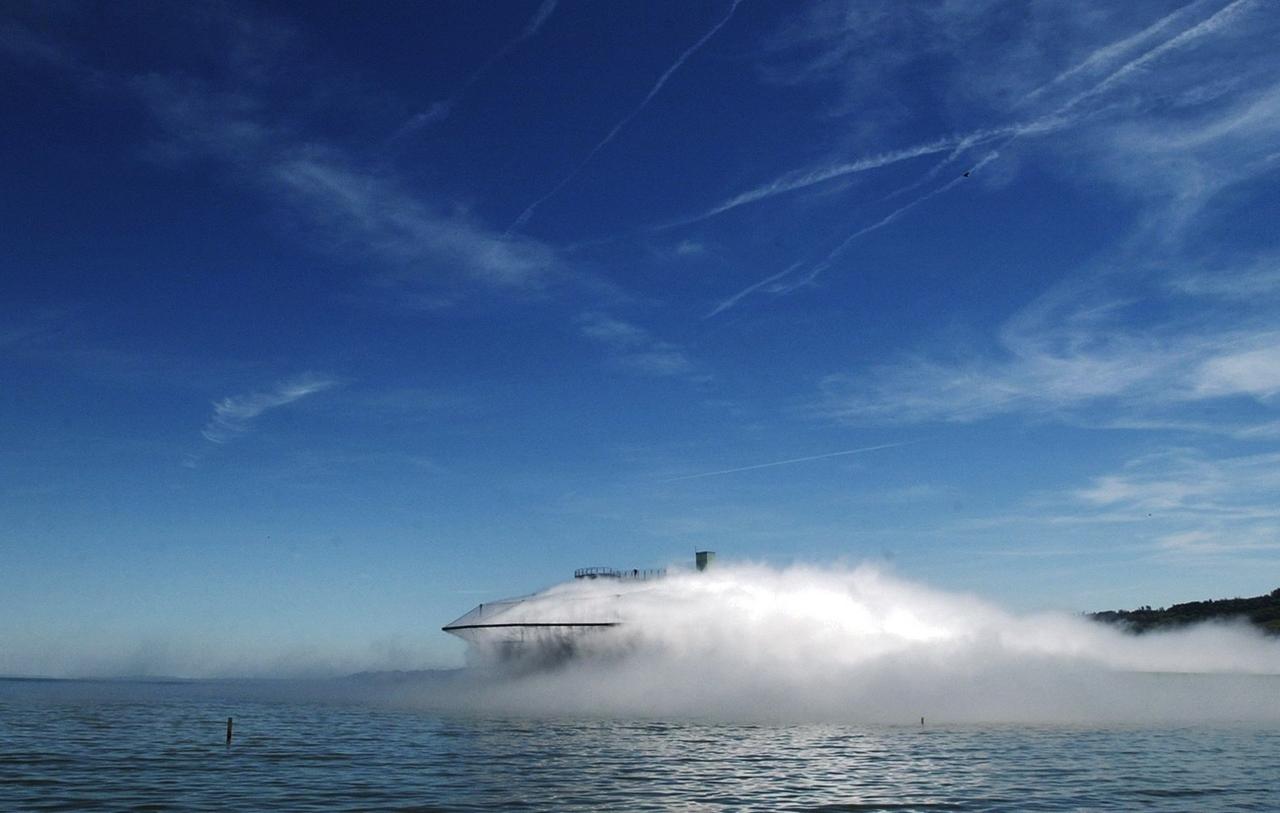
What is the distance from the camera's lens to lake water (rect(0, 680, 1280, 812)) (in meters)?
32.1

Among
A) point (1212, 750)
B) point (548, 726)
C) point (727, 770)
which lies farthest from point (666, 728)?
point (1212, 750)

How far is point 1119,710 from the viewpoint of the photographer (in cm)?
7600

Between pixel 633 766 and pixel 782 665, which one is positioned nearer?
pixel 633 766

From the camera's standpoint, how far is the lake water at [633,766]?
32.1 m

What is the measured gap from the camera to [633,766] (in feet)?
132

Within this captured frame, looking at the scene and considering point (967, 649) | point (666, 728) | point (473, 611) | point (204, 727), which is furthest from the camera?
point (473, 611)

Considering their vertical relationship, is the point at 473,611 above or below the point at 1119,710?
above

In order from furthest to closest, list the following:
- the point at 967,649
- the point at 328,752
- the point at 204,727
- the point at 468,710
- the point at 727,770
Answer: the point at 967,649
the point at 468,710
the point at 204,727
the point at 328,752
the point at 727,770

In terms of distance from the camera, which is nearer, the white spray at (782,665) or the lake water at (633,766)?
the lake water at (633,766)

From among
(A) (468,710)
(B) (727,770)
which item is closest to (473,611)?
(A) (468,710)

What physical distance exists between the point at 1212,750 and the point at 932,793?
24407 mm

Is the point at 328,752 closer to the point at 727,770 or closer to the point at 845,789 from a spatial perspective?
the point at 727,770

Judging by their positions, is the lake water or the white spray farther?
the white spray

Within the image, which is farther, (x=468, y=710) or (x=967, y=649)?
(x=967, y=649)
